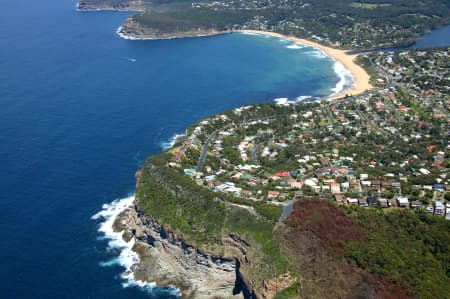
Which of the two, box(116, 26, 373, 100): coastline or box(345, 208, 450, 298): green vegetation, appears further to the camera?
box(116, 26, 373, 100): coastline

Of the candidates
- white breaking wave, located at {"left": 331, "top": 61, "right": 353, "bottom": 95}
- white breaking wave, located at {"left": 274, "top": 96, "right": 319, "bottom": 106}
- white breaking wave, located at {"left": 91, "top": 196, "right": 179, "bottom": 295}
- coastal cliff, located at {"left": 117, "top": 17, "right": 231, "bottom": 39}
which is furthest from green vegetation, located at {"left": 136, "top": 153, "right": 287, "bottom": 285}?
coastal cliff, located at {"left": 117, "top": 17, "right": 231, "bottom": 39}

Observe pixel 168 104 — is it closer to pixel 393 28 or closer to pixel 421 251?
pixel 421 251

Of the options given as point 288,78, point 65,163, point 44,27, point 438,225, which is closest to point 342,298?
point 438,225

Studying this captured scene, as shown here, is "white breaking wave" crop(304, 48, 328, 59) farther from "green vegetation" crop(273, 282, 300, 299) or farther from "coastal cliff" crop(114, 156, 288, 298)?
"green vegetation" crop(273, 282, 300, 299)

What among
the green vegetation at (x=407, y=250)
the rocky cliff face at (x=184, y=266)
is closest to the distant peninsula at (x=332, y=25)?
the green vegetation at (x=407, y=250)

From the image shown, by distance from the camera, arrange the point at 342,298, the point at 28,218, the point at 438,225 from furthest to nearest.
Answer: the point at 28,218
the point at 438,225
the point at 342,298

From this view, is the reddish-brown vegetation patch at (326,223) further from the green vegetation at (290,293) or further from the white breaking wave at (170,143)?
the white breaking wave at (170,143)
